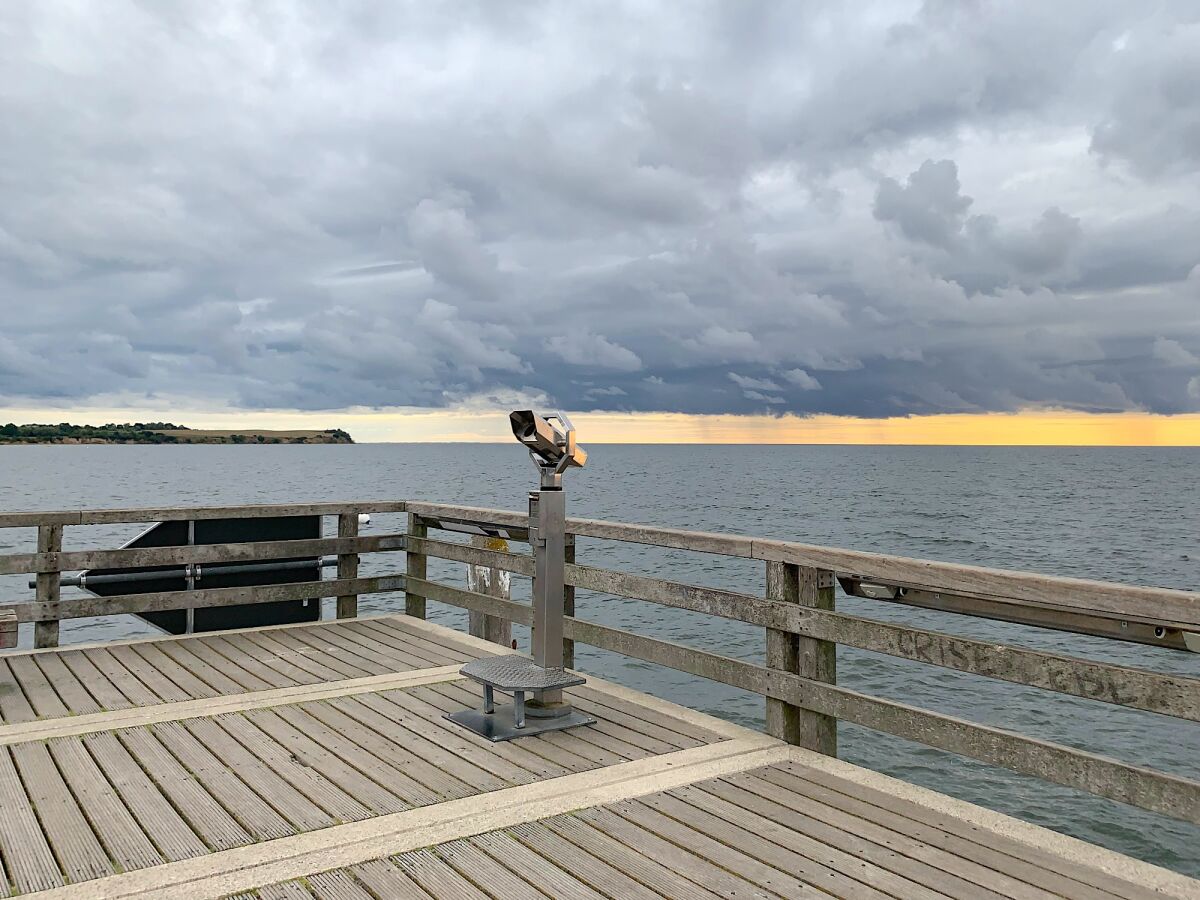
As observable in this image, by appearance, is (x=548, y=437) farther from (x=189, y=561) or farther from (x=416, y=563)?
(x=189, y=561)

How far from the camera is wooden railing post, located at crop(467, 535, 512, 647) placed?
6582 mm

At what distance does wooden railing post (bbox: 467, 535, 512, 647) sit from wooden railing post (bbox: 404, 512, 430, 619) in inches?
16.2

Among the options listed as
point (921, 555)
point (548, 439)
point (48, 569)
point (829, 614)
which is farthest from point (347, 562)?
point (921, 555)

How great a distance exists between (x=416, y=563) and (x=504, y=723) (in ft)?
9.69

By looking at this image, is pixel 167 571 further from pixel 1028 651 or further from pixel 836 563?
pixel 1028 651

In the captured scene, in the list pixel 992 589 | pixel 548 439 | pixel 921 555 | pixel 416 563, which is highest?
pixel 548 439

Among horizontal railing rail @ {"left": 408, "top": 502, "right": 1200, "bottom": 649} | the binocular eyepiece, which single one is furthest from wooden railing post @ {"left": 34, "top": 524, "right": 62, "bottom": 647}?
horizontal railing rail @ {"left": 408, "top": 502, "right": 1200, "bottom": 649}

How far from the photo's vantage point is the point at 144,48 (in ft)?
41.8

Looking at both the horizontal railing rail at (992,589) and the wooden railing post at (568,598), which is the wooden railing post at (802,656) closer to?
the horizontal railing rail at (992,589)

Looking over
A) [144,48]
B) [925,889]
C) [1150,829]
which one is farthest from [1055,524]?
[925,889]

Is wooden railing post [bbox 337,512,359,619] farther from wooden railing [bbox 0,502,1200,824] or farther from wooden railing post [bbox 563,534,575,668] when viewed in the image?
wooden railing post [bbox 563,534,575,668]

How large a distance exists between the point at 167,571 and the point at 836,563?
5017 mm

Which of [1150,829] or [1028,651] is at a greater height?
[1028,651]

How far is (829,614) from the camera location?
13.2ft
